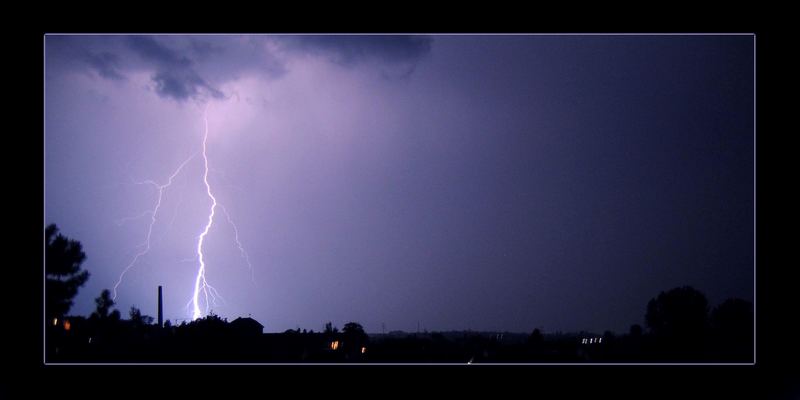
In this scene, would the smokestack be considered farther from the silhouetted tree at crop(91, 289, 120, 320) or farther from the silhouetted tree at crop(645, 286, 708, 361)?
the silhouetted tree at crop(645, 286, 708, 361)

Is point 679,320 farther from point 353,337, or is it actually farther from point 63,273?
point 63,273

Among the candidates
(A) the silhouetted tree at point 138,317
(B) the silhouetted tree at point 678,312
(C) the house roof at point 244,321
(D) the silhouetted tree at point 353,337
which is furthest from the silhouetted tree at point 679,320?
(A) the silhouetted tree at point 138,317

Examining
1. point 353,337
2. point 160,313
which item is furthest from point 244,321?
point 353,337

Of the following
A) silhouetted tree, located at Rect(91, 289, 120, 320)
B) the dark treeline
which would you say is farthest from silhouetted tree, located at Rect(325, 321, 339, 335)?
silhouetted tree, located at Rect(91, 289, 120, 320)

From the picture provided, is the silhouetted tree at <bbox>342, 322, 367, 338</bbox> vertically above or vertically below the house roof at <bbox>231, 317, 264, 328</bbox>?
below
